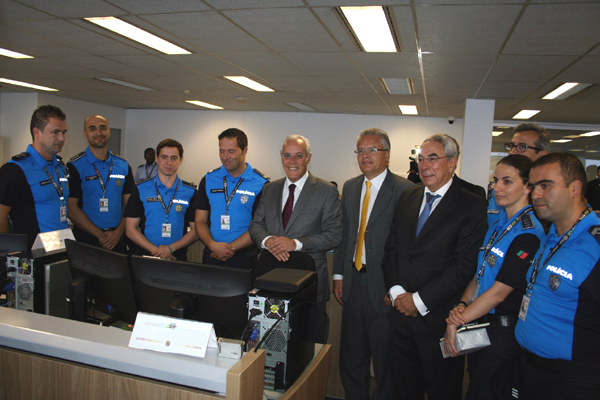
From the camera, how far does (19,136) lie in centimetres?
916

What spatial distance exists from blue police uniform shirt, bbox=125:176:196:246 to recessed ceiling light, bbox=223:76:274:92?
3489mm

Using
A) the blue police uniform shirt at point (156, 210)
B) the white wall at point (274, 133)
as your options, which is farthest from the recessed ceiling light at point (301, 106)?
the blue police uniform shirt at point (156, 210)

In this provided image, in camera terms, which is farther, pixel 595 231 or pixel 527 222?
pixel 527 222

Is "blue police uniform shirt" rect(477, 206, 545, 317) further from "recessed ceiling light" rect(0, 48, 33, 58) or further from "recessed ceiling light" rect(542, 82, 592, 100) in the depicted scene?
"recessed ceiling light" rect(0, 48, 33, 58)

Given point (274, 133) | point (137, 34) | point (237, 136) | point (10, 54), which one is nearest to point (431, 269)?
point (237, 136)

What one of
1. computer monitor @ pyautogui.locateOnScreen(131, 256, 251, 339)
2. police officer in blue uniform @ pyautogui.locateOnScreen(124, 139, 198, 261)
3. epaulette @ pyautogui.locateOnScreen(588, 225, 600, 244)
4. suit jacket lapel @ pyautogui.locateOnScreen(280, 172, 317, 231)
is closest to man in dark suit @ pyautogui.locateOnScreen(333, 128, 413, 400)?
suit jacket lapel @ pyautogui.locateOnScreen(280, 172, 317, 231)

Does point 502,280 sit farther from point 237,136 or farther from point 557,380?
point 237,136

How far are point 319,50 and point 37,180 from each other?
299 cm

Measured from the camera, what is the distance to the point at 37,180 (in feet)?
8.87

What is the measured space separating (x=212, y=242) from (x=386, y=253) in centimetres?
129

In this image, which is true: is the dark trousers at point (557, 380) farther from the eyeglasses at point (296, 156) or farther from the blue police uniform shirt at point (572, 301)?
the eyeglasses at point (296, 156)

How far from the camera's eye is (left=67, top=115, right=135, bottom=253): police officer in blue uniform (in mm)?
3385

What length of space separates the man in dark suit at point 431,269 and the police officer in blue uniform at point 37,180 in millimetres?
2294

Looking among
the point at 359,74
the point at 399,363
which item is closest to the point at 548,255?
the point at 399,363
